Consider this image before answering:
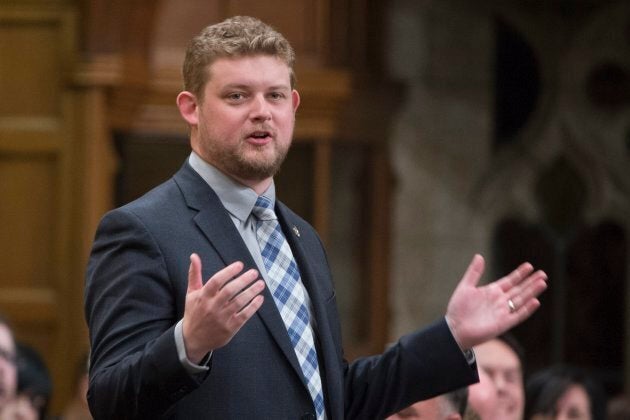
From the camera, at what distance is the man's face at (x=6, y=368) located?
5.22m

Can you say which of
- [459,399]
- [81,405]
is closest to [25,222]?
[81,405]

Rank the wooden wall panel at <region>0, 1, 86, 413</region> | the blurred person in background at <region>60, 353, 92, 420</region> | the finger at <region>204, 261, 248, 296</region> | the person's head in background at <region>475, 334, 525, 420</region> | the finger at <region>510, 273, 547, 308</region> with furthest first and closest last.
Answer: the wooden wall panel at <region>0, 1, 86, 413</region>
the blurred person in background at <region>60, 353, 92, 420</region>
the person's head in background at <region>475, 334, 525, 420</region>
the finger at <region>510, 273, 547, 308</region>
the finger at <region>204, 261, 248, 296</region>

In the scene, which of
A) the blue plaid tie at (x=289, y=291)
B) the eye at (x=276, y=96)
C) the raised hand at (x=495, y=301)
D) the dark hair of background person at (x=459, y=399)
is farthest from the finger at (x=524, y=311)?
the dark hair of background person at (x=459, y=399)

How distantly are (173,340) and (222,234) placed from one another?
0.39m

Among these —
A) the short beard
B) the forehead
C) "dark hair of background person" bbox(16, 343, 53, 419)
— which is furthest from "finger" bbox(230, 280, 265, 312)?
"dark hair of background person" bbox(16, 343, 53, 419)

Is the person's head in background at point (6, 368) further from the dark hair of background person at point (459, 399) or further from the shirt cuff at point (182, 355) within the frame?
the shirt cuff at point (182, 355)

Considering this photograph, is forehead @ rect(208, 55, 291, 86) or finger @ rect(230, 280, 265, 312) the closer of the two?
finger @ rect(230, 280, 265, 312)

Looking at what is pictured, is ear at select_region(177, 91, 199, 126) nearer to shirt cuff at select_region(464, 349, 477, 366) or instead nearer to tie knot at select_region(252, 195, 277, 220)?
tie knot at select_region(252, 195, 277, 220)

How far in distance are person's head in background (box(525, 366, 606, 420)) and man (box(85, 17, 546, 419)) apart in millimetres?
2721

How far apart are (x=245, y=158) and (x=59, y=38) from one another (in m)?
4.93

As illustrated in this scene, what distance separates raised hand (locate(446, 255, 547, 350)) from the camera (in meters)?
3.42

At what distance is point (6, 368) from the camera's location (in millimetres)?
5227

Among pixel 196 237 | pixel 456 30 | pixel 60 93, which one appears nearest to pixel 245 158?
pixel 196 237

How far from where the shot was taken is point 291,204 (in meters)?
8.69
